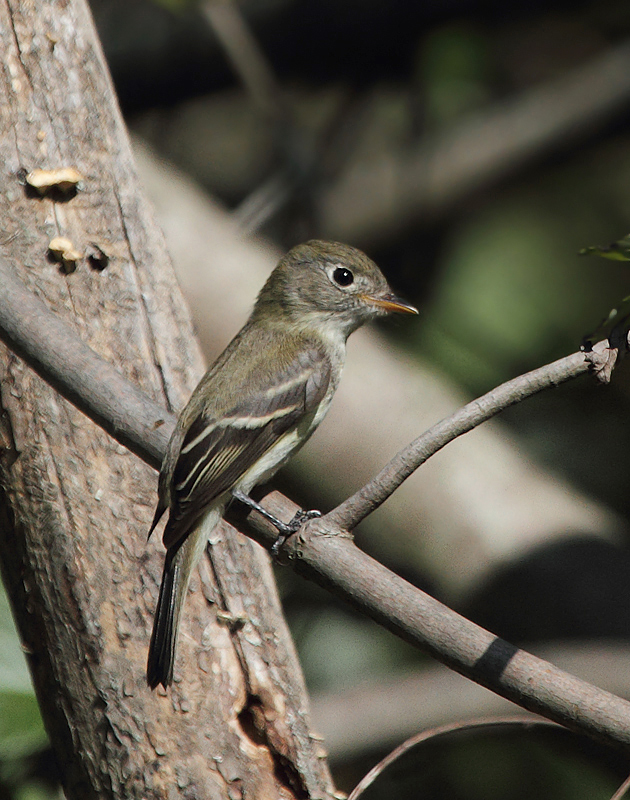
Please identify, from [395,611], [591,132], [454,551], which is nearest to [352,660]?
[454,551]

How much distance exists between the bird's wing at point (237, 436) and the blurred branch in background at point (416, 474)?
1.15 meters

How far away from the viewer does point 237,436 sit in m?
2.86

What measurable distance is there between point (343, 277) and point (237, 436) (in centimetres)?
90

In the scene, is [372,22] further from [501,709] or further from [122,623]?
[122,623]

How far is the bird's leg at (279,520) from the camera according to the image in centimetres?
235

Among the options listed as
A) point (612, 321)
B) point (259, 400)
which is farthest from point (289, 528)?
point (612, 321)

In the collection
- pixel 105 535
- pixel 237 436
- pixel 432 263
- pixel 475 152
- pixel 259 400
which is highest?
pixel 475 152

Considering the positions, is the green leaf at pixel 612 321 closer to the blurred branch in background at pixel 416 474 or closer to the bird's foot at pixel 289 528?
the bird's foot at pixel 289 528

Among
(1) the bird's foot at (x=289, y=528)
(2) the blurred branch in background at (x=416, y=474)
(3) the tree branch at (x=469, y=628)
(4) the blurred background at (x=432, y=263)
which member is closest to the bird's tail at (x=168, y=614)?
(1) the bird's foot at (x=289, y=528)

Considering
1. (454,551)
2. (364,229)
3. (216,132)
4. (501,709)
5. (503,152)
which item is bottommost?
(501,709)

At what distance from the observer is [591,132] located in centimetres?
596

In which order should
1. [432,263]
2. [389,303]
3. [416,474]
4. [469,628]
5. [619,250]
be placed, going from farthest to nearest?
[432,263], [416,474], [389,303], [469,628], [619,250]

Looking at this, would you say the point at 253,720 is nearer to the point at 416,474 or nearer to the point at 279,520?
the point at 279,520

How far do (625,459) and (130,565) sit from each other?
2857 millimetres
